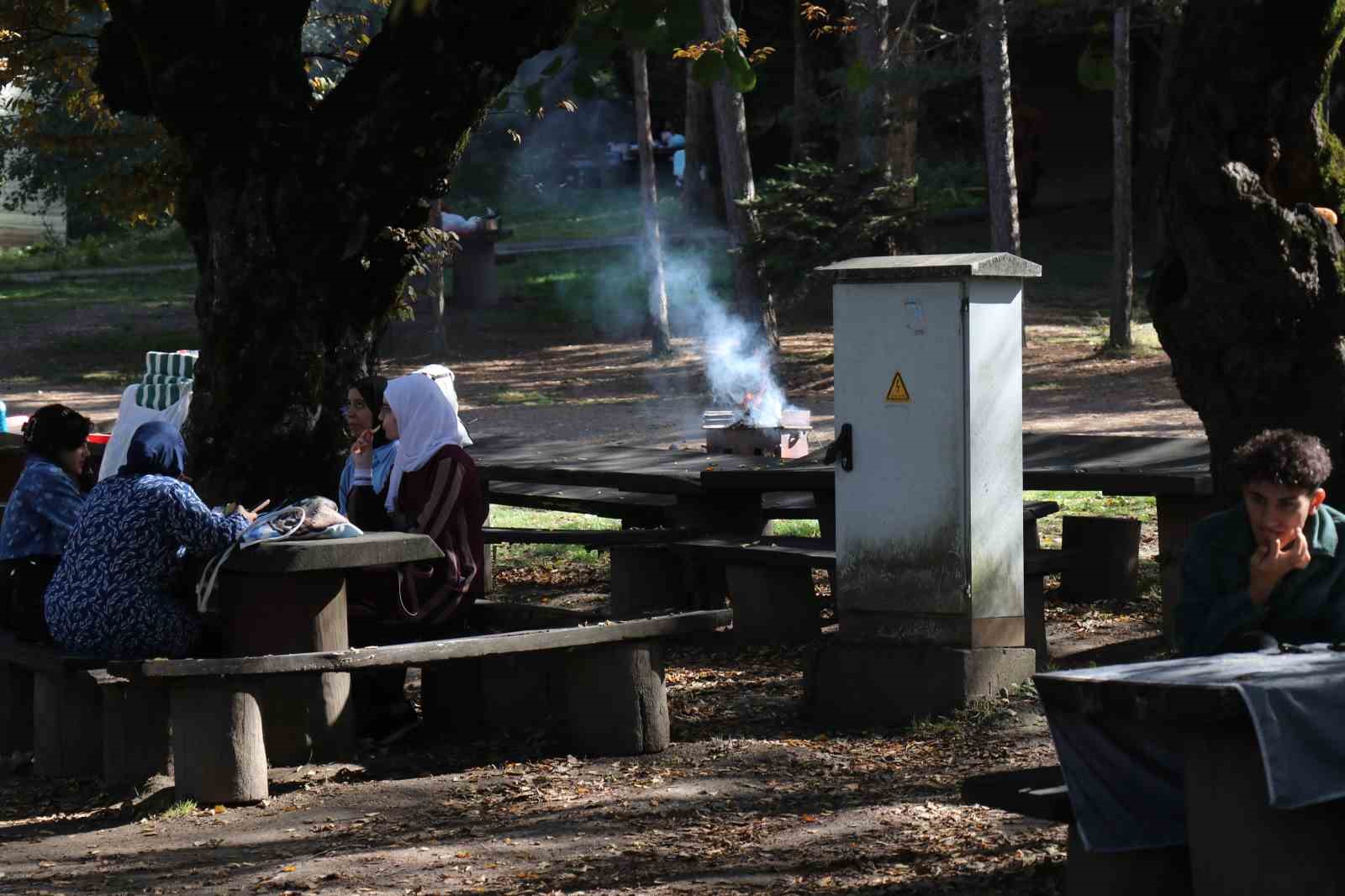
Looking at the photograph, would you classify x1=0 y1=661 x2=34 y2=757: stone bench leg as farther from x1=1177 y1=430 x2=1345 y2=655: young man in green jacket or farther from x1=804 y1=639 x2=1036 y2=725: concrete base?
x1=1177 y1=430 x2=1345 y2=655: young man in green jacket

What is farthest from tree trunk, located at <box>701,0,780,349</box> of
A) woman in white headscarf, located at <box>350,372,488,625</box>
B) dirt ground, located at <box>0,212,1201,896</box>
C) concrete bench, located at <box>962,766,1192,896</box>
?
concrete bench, located at <box>962,766,1192,896</box>

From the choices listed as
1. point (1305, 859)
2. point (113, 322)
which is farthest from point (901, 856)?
point (113, 322)

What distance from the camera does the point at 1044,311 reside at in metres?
25.8

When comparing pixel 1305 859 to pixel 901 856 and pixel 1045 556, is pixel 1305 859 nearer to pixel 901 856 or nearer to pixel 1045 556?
pixel 901 856

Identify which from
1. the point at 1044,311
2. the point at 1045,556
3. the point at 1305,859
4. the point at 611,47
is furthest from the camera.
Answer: the point at 1044,311

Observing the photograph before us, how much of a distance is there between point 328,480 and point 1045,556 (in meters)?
3.28

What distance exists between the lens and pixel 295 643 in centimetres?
642

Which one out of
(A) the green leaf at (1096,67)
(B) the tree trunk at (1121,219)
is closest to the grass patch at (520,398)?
(B) the tree trunk at (1121,219)

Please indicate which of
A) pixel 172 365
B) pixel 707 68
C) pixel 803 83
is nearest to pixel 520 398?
pixel 803 83

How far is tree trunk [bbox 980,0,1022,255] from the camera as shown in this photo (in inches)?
826

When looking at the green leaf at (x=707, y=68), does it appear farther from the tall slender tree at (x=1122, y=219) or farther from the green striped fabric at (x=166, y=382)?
the tall slender tree at (x=1122, y=219)

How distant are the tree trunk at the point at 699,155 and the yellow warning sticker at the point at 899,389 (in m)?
23.8

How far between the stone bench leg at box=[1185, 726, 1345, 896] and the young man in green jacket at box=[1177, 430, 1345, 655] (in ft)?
2.43

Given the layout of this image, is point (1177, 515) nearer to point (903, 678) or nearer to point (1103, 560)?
point (1103, 560)
